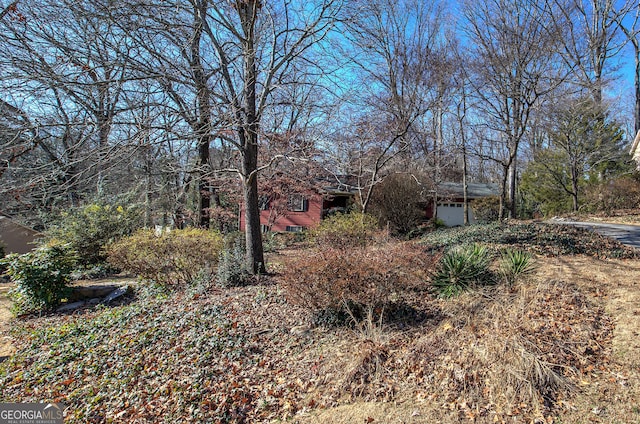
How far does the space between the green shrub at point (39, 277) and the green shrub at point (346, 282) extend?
16.6ft

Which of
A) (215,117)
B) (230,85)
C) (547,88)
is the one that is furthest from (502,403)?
(547,88)

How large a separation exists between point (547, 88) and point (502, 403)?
12297mm

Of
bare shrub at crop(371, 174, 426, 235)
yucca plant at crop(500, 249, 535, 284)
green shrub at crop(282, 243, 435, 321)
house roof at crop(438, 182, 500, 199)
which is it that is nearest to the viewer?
green shrub at crop(282, 243, 435, 321)

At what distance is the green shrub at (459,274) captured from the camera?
514cm

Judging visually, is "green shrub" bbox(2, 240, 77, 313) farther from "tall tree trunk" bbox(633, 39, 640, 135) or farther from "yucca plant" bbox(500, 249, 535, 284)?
"tall tree trunk" bbox(633, 39, 640, 135)

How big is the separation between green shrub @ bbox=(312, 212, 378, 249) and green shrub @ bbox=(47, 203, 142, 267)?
6006mm

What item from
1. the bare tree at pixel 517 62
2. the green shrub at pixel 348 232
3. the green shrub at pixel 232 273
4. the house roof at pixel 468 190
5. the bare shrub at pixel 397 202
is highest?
the bare tree at pixel 517 62

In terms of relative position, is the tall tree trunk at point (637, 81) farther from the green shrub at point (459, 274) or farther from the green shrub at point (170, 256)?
the green shrub at point (170, 256)

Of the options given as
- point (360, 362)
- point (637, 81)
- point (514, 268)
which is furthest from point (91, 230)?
point (637, 81)

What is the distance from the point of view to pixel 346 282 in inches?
171

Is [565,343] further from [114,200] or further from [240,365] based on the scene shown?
[114,200]

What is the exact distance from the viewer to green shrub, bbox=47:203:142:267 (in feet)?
31.6

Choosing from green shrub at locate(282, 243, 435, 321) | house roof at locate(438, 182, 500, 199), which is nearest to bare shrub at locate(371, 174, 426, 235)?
house roof at locate(438, 182, 500, 199)

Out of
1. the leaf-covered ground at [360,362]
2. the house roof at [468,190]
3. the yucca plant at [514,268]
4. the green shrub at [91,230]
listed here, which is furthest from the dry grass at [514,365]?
the house roof at [468,190]
